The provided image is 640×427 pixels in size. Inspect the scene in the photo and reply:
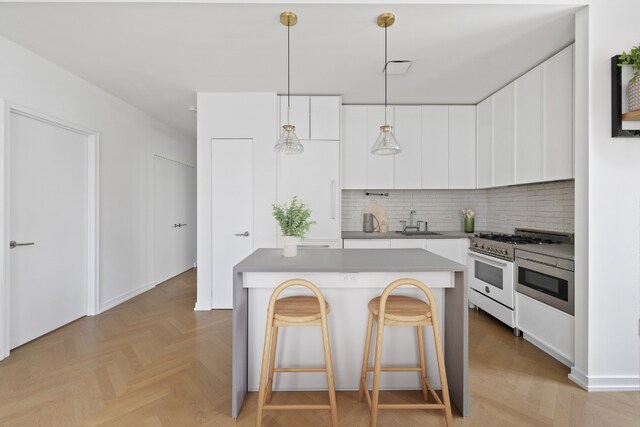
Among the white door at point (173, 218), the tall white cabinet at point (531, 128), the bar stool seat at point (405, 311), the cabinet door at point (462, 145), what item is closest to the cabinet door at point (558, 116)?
the tall white cabinet at point (531, 128)

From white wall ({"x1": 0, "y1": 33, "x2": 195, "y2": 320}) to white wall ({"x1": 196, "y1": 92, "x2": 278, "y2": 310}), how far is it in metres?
1.16

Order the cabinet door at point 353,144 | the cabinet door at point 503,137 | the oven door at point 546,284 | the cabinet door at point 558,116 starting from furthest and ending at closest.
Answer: the cabinet door at point 353,144 → the cabinet door at point 503,137 → the cabinet door at point 558,116 → the oven door at point 546,284

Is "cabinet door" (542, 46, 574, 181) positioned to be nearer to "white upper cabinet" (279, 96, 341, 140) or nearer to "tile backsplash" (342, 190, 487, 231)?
"tile backsplash" (342, 190, 487, 231)

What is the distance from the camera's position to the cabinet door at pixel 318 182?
12.8 ft

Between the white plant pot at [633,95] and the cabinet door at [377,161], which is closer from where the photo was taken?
the white plant pot at [633,95]

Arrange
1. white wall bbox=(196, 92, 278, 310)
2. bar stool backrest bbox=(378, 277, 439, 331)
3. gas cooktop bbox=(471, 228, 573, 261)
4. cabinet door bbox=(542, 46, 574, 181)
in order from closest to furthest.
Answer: bar stool backrest bbox=(378, 277, 439, 331) < cabinet door bbox=(542, 46, 574, 181) < gas cooktop bbox=(471, 228, 573, 261) < white wall bbox=(196, 92, 278, 310)

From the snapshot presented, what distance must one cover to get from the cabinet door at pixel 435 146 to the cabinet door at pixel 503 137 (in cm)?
62

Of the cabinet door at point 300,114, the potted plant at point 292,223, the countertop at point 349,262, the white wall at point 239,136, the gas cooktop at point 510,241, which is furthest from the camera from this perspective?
the cabinet door at point 300,114

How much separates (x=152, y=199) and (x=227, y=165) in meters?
1.86

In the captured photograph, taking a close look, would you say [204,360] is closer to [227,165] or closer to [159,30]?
[227,165]

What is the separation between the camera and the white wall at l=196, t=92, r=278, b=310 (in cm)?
380

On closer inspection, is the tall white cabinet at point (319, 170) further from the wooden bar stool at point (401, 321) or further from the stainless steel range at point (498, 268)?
the wooden bar stool at point (401, 321)

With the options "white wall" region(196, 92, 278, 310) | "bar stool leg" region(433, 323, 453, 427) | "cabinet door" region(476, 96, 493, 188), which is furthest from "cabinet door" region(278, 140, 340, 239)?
"bar stool leg" region(433, 323, 453, 427)

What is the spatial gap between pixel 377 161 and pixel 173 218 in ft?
12.3
